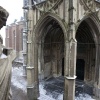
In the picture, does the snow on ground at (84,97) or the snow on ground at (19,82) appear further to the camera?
the snow on ground at (19,82)

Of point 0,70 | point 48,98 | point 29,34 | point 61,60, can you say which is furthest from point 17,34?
point 0,70

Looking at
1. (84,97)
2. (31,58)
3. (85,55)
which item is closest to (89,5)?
(85,55)

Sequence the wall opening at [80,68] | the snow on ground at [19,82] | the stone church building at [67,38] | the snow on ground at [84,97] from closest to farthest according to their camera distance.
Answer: the stone church building at [67,38], the snow on ground at [84,97], the snow on ground at [19,82], the wall opening at [80,68]

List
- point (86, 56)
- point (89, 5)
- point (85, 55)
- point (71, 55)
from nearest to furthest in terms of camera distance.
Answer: point (71, 55) → point (89, 5) → point (86, 56) → point (85, 55)

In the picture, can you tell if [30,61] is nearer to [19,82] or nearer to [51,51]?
[51,51]

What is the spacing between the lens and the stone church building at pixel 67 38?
6043 millimetres

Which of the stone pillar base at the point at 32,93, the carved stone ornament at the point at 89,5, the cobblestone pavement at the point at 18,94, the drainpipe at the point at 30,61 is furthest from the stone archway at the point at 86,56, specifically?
the cobblestone pavement at the point at 18,94

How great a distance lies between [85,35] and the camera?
9.87 meters

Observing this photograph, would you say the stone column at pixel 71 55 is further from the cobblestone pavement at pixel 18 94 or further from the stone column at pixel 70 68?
the cobblestone pavement at pixel 18 94

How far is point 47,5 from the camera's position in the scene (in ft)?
22.6

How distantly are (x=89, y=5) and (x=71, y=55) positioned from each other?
3406 mm

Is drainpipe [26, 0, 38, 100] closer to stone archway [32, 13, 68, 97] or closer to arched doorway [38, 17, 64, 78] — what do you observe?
stone archway [32, 13, 68, 97]

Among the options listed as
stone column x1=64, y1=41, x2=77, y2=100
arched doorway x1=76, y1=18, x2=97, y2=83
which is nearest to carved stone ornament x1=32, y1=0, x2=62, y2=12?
stone column x1=64, y1=41, x2=77, y2=100

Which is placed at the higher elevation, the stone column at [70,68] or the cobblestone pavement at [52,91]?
the stone column at [70,68]
